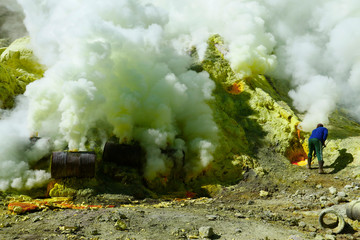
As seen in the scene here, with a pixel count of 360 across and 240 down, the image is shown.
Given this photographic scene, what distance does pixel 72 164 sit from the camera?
628 centimetres

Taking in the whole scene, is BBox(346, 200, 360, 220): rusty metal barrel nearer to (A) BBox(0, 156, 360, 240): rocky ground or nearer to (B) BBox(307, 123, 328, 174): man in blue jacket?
(A) BBox(0, 156, 360, 240): rocky ground

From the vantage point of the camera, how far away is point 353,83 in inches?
508

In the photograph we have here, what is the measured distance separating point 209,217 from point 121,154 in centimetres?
314

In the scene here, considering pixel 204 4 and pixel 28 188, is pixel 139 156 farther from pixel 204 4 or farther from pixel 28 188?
pixel 204 4

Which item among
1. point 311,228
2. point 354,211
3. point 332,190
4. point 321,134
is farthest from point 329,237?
point 321,134

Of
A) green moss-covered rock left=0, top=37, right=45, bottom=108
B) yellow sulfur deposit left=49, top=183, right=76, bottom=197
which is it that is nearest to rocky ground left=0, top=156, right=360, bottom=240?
yellow sulfur deposit left=49, top=183, right=76, bottom=197

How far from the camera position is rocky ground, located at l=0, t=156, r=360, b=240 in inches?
162

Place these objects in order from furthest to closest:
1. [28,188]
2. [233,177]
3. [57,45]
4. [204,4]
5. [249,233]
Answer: [204,4], [57,45], [233,177], [28,188], [249,233]

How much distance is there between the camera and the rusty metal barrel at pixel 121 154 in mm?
7105

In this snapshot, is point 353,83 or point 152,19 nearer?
point 152,19

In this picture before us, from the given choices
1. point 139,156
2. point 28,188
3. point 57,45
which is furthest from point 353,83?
point 28,188

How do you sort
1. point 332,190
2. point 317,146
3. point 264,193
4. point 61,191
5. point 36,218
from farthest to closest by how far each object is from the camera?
point 317,146 → point 264,193 → point 332,190 → point 61,191 → point 36,218

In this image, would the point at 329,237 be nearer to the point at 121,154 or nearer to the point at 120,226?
the point at 120,226

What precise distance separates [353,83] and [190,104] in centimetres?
870
